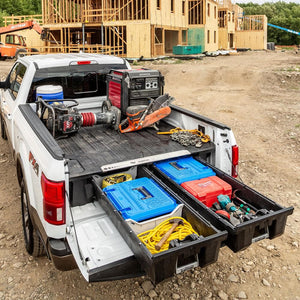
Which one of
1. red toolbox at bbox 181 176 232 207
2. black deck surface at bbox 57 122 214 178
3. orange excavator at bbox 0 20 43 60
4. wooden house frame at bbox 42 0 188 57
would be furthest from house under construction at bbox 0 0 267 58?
red toolbox at bbox 181 176 232 207

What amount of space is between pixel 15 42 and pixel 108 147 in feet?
88.0

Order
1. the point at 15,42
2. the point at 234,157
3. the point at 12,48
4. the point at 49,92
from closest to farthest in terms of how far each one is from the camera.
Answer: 1. the point at 234,157
2. the point at 49,92
3. the point at 12,48
4. the point at 15,42

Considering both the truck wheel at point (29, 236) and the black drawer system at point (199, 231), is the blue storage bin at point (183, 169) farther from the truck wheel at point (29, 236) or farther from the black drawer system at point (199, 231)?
the truck wheel at point (29, 236)

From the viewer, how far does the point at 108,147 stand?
440cm

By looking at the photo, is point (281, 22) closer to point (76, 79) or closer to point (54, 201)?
point (76, 79)

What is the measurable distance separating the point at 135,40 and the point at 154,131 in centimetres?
2047

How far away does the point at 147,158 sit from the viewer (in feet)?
12.6

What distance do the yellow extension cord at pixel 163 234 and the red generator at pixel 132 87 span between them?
2593 mm

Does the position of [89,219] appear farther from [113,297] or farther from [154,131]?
[154,131]

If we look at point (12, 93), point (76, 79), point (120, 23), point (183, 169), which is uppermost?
point (120, 23)

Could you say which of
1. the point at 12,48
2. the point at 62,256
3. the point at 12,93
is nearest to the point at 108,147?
the point at 62,256

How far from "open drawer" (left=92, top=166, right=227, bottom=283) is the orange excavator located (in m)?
23.3

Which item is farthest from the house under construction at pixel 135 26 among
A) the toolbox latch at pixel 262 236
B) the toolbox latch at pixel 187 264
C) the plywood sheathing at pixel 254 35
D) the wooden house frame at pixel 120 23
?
the toolbox latch at pixel 187 264

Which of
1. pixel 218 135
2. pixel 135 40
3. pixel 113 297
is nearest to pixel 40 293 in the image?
pixel 113 297
